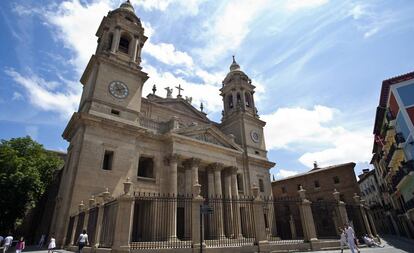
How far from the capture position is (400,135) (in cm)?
2094

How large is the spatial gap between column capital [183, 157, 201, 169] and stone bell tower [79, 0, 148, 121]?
19.3ft

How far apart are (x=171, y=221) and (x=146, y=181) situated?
3976 mm

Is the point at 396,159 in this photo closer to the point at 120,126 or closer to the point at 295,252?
the point at 295,252

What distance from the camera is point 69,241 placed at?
15.2m

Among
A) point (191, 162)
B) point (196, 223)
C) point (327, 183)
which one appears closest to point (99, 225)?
point (196, 223)

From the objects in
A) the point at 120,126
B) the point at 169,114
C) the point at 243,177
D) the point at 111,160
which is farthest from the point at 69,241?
the point at 243,177

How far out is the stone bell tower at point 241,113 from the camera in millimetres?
30391

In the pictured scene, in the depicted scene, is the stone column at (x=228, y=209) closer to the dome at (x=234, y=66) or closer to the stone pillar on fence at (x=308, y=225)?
the stone pillar on fence at (x=308, y=225)

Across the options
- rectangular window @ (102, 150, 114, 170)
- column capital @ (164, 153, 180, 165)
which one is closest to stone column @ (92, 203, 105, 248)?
rectangular window @ (102, 150, 114, 170)

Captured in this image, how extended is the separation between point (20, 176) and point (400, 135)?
101 ft

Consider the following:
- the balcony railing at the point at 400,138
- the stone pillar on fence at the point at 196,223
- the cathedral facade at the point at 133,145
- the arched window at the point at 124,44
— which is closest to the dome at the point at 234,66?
the cathedral facade at the point at 133,145

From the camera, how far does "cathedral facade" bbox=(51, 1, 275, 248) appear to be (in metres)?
17.6

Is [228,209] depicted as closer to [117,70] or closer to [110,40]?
[117,70]

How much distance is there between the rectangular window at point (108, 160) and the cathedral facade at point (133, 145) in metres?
0.07
